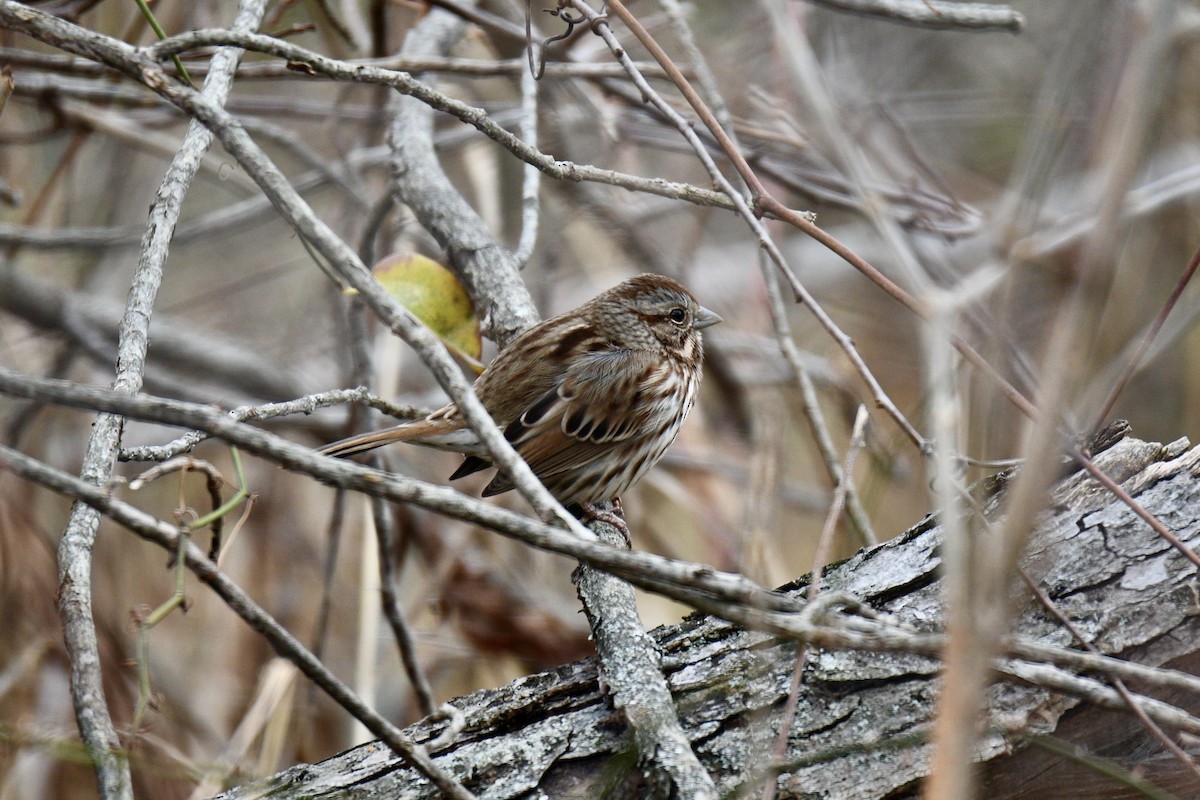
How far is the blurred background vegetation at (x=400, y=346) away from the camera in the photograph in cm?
376

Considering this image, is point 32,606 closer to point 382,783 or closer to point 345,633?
point 345,633

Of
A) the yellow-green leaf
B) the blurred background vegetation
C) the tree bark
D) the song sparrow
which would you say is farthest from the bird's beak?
the tree bark

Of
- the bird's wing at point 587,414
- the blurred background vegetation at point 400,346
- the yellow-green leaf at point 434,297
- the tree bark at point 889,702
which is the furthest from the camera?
the blurred background vegetation at point 400,346

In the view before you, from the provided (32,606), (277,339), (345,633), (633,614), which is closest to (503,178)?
(277,339)

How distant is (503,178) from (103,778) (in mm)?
4552

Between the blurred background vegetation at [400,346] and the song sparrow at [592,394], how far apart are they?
1.41ft

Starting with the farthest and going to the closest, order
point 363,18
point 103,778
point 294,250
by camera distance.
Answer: point 294,250 → point 363,18 → point 103,778

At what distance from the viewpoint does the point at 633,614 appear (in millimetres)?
2279

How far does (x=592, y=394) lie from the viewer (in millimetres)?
3664

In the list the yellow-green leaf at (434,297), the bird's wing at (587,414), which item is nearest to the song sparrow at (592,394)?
the bird's wing at (587,414)

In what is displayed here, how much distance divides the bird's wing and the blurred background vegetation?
488 millimetres

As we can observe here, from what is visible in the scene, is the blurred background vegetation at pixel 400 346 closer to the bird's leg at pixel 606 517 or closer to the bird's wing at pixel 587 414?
the bird's leg at pixel 606 517

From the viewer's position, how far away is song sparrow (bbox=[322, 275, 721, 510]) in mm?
3410

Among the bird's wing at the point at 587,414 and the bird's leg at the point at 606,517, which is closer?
the bird's leg at the point at 606,517
